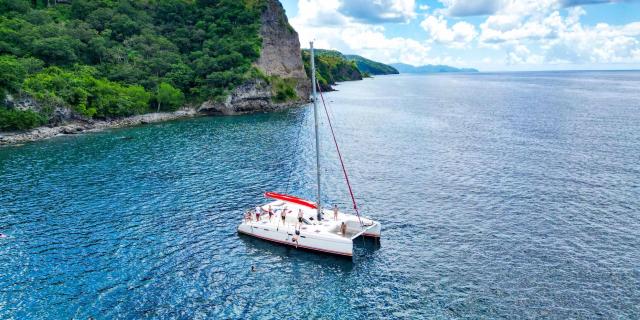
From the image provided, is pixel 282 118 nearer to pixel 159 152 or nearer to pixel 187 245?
pixel 159 152

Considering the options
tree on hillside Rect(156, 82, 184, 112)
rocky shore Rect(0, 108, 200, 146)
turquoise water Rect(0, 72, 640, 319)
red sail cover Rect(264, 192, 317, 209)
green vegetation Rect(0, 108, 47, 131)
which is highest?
tree on hillside Rect(156, 82, 184, 112)

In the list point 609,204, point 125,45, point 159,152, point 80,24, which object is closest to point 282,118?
point 159,152

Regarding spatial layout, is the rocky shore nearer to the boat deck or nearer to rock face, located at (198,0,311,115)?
rock face, located at (198,0,311,115)

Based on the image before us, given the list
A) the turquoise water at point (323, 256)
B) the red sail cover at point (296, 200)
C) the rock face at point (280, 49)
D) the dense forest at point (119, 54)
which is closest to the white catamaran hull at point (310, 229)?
the red sail cover at point (296, 200)

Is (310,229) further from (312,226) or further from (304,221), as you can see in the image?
(304,221)

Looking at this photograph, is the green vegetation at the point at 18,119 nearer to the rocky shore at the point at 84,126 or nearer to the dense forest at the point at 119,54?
the dense forest at the point at 119,54

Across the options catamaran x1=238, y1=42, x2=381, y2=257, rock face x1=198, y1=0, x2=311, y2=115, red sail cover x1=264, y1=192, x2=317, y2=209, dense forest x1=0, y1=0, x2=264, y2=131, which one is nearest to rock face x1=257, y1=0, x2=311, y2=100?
rock face x1=198, y1=0, x2=311, y2=115
